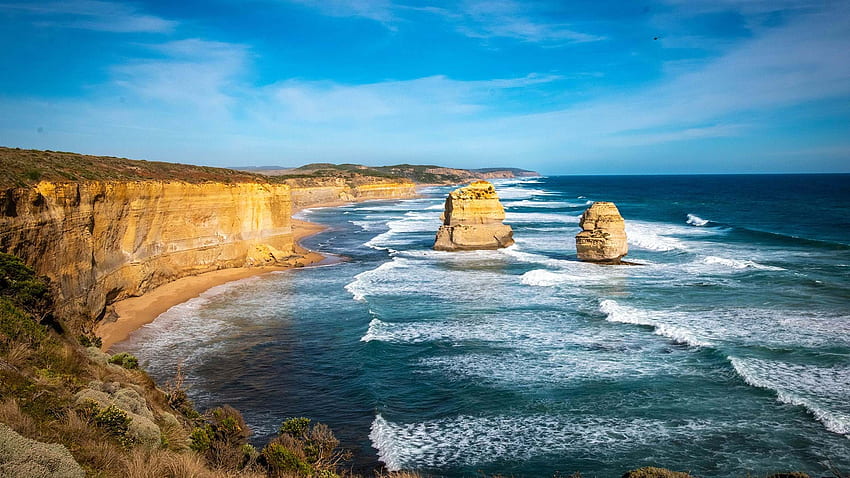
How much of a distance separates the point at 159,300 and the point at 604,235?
21603 millimetres

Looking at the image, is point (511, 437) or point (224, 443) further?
point (511, 437)

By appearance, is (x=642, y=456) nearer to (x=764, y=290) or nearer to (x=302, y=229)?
(x=764, y=290)

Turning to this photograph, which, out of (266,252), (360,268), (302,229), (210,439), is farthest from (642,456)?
(302,229)

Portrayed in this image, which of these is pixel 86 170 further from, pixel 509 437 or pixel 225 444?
pixel 509 437

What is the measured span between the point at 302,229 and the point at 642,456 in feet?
150

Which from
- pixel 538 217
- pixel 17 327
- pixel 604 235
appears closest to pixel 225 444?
pixel 17 327

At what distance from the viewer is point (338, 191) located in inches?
4171

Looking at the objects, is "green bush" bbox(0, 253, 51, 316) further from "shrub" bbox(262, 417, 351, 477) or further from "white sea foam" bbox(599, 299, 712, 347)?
"white sea foam" bbox(599, 299, 712, 347)

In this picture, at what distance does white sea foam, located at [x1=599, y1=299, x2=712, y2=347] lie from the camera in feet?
57.2

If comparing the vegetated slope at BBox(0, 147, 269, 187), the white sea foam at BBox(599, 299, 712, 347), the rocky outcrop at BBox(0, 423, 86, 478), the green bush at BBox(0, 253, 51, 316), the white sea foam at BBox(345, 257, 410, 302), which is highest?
the vegetated slope at BBox(0, 147, 269, 187)

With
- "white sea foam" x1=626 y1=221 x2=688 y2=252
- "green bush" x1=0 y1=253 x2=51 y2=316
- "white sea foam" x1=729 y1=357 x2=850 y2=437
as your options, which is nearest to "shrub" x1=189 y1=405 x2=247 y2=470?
"green bush" x1=0 y1=253 x2=51 y2=316

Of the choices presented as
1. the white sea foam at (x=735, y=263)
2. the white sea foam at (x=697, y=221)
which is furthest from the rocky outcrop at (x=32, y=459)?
the white sea foam at (x=697, y=221)

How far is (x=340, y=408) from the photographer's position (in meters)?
13.6

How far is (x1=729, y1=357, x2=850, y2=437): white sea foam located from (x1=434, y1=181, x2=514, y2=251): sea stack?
21971 mm
